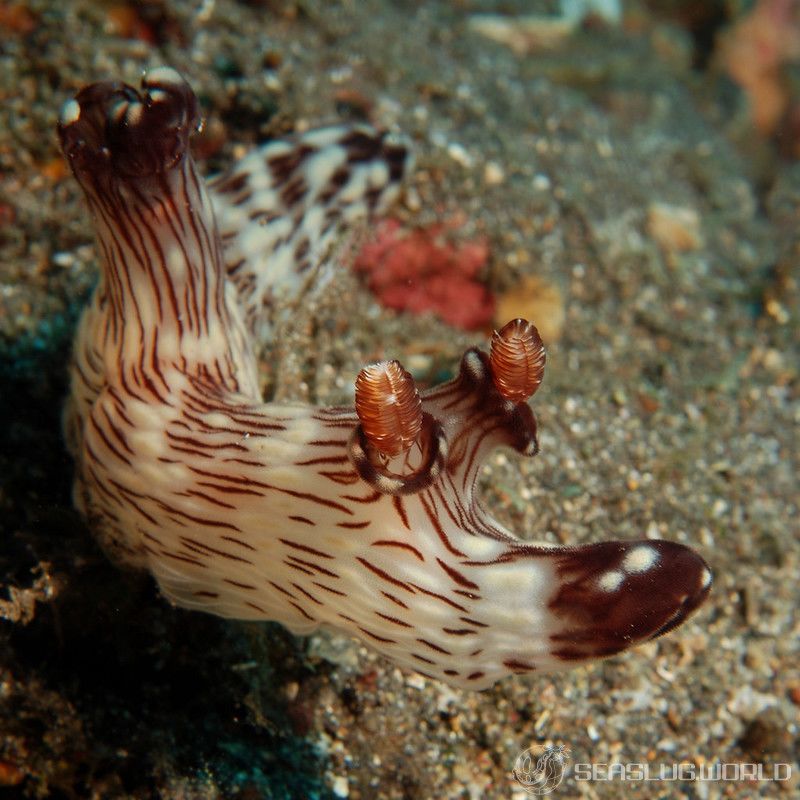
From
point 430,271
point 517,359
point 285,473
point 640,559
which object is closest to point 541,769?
point 640,559

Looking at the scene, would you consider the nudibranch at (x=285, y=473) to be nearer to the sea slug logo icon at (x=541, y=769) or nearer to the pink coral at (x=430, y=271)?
the sea slug logo icon at (x=541, y=769)

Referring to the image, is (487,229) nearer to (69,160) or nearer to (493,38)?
(69,160)

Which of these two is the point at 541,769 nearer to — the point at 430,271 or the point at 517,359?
the point at 517,359

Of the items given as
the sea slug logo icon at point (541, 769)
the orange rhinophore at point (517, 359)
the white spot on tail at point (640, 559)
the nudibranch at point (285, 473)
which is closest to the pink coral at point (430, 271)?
the nudibranch at point (285, 473)

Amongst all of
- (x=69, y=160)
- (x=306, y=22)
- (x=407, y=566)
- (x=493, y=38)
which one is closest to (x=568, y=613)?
(x=407, y=566)

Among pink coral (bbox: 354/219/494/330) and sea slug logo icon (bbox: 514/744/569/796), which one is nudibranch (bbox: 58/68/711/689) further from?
pink coral (bbox: 354/219/494/330)

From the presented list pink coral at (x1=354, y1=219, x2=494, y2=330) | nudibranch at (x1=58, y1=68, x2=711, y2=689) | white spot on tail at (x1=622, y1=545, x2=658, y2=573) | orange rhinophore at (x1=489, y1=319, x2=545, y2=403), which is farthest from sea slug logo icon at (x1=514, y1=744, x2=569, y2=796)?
pink coral at (x1=354, y1=219, x2=494, y2=330)
